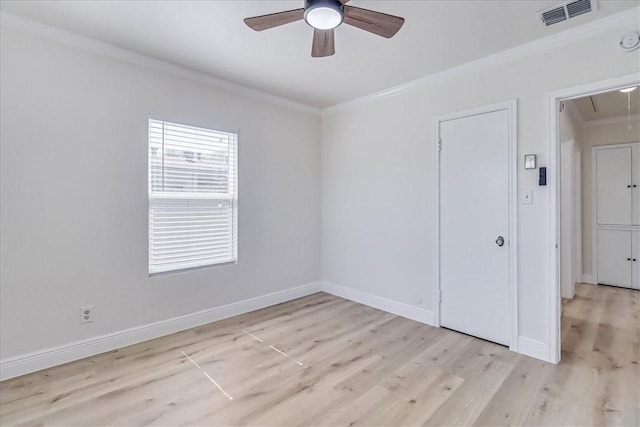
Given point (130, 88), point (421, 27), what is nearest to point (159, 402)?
point (130, 88)

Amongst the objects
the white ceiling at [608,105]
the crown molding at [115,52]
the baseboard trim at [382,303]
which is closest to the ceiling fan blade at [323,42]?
the crown molding at [115,52]

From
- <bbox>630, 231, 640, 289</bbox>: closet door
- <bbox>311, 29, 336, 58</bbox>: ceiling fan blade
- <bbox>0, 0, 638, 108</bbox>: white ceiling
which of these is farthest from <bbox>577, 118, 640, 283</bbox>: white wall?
<bbox>311, 29, 336, 58</bbox>: ceiling fan blade

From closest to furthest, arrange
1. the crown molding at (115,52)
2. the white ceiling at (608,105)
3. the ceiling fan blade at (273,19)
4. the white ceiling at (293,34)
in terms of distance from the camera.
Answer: the ceiling fan blade at (273,19) → the white ceiling at (293,34) → the crown molding at (115,52) → the white ceiling at (608,105)

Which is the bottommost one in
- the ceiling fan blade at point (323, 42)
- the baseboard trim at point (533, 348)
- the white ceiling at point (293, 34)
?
the baseboard trim at point (533, 348)

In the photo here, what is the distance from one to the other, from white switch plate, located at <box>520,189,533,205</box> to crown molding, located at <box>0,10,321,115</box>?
115 inches

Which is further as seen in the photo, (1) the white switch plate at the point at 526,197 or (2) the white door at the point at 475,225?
(2) the white door at the point at 475,225

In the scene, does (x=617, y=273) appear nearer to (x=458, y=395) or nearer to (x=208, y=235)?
(x=458, y=395)

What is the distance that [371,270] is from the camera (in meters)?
3.93

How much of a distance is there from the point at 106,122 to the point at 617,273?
6952 millimetres

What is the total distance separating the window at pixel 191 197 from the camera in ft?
9.82

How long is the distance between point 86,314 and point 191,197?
1334 mm

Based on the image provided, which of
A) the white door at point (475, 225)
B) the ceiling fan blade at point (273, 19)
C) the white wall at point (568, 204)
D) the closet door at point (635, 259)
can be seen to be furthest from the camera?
the closet door at point (635, 259)

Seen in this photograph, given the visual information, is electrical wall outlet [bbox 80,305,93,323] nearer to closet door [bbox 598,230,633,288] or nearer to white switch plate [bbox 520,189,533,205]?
white switch plate [bbox 520,189,533,205]

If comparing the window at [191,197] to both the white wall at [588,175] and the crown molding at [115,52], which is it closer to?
the crown molding at [115,52]
